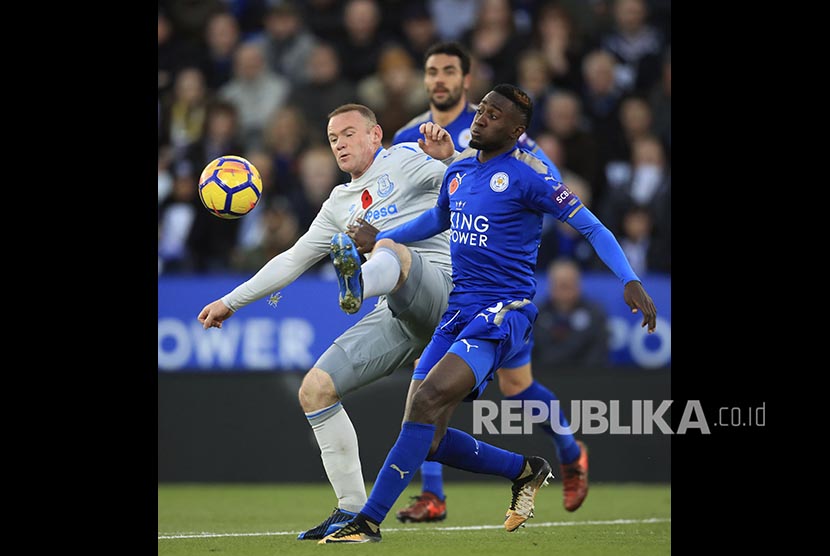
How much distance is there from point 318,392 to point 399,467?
0.75 meters

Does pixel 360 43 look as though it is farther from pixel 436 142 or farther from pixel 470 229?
pixel 470 229

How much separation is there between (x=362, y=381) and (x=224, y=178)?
57.6 inches

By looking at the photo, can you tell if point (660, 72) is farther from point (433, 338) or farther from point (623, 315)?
point (433, 338)

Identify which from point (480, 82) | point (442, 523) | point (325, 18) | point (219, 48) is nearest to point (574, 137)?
point (480, 82)

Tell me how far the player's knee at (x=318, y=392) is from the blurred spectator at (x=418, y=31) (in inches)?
281

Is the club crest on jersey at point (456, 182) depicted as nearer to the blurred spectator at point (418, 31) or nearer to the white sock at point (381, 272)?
the white sock at point (381, 272)

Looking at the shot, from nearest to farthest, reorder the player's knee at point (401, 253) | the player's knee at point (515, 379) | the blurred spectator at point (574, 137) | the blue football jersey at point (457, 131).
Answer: the player's knee at point (401, 253) < the player's knee at point (515, 379) < the blue football jersey at point (457, 131) < the blurred spectator at point (574, 137)

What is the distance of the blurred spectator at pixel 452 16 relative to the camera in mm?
13477

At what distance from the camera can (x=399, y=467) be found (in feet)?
19.8

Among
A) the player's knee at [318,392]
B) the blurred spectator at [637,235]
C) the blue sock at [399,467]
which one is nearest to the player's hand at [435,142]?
the player's knee at [318,392]

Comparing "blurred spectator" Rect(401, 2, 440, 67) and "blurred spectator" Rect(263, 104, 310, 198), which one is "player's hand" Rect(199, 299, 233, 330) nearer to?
"blurred spectator" Rect(263, 104, 310, 198)

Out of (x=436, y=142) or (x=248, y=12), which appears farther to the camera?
(x=248, y=12)

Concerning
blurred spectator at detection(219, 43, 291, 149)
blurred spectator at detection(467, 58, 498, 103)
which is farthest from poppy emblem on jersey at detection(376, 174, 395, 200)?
blurred spectator at detection(219, 43, 291, 149)
